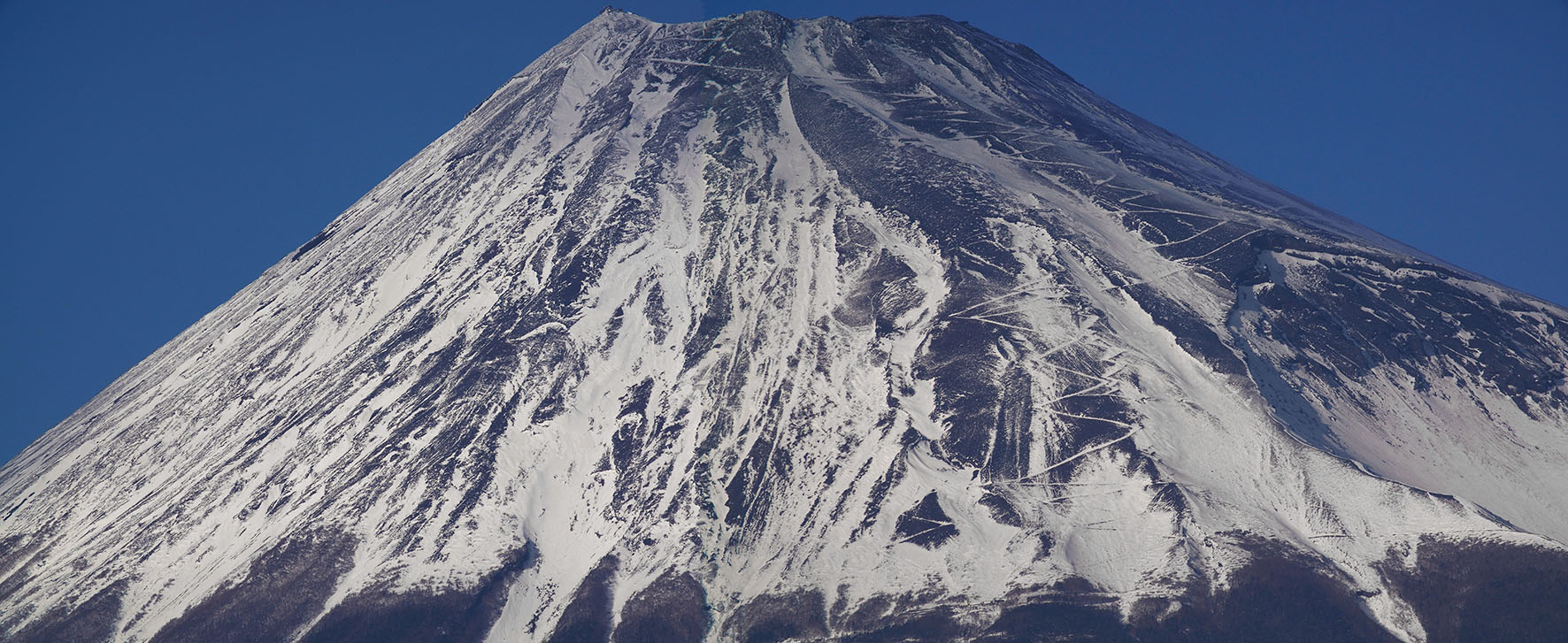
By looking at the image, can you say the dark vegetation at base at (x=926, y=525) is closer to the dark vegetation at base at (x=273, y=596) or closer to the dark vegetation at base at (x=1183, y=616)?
the dark vegetation at base at (x=1183, y=616)

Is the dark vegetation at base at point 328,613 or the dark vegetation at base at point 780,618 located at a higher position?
the dark vegetation at base at point 328,613

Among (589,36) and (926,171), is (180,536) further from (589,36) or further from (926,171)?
(589,36)

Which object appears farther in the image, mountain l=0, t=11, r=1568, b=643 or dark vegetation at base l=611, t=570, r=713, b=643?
dark vegetation at base l=611, t=570, r=713, b=643

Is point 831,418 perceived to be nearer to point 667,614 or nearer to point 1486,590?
point 667,614

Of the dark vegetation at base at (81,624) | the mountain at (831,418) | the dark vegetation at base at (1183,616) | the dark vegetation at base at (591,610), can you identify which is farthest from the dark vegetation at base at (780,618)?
the dark vegetation at base at (81,624)

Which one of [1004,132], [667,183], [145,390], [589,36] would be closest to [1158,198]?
[1004,132]

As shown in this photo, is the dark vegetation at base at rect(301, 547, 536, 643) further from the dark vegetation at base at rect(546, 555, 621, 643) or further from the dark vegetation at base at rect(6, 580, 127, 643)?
the dark vegetation at base at rect(6, 580, 127, 643)

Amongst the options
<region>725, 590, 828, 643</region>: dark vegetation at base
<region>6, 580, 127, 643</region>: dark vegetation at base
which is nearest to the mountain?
<region>725, 590, 828, 643</region>: dark vegetation at base
